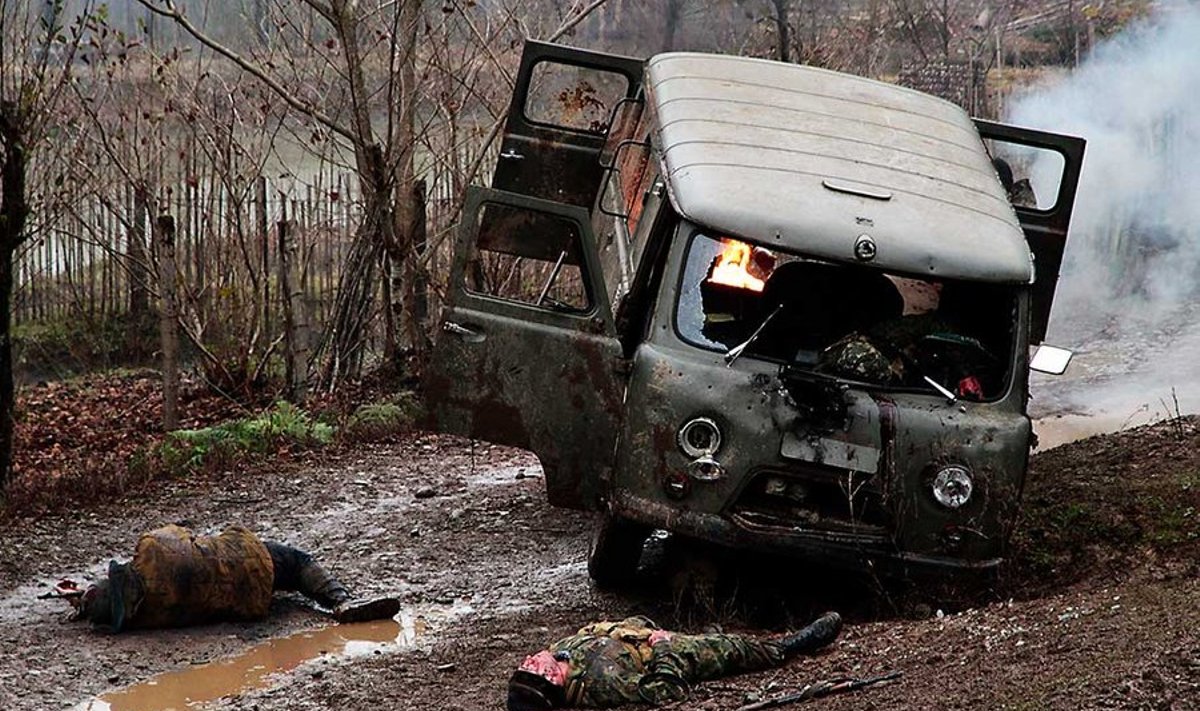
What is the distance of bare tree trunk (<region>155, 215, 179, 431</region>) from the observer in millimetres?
13242

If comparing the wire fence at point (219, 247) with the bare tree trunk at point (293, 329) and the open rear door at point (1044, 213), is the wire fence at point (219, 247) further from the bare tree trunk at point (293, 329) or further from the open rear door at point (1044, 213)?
the open rear door at point (1044, 213)

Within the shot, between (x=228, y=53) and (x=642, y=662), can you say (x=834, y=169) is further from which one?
(x=228, y=53)

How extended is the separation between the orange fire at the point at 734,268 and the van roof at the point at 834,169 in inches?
10.2

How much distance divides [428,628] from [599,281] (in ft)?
6.22

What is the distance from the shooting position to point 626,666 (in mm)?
A: 6484

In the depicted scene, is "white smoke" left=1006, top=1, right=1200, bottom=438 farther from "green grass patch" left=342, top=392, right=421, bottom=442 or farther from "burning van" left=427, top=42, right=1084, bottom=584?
"burning van" left=427, top=42, right=1084, bottom=584

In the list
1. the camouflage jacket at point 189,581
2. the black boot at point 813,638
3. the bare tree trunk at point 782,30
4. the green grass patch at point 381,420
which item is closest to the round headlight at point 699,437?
the black boot at point 813,638

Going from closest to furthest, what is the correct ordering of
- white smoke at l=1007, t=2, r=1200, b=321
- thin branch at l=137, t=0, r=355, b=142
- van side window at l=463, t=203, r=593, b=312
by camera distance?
1. van side window at l=463, t=203, r=593, b=312
2. thin branch at l=137, t=0, r=355, b=142
3. white smoke at l=1007, t=2, r=1200, b=321

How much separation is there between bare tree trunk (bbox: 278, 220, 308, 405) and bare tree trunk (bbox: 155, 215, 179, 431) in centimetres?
92

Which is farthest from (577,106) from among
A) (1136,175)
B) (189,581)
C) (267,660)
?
(1136,175)

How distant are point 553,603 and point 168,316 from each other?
5.95 m

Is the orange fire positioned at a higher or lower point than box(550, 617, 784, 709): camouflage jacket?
higher

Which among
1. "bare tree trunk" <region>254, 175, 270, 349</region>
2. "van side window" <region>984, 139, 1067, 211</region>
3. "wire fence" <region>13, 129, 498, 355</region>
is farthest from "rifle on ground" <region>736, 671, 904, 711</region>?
"bare tree trunk" <region>254, 175, 270, 349</region>

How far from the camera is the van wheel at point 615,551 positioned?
819 cm
